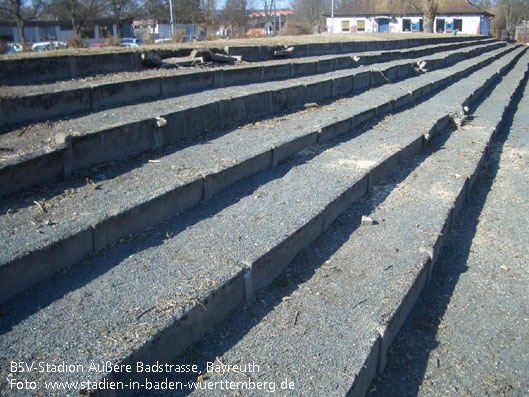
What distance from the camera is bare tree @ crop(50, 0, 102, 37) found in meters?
29.2

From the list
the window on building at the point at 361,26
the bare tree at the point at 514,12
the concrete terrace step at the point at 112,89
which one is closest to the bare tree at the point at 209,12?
the window on building at the point at 361,26

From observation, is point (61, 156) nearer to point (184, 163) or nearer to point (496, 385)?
point (184, 163)

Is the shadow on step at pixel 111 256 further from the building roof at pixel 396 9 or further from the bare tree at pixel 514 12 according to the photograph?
the bare tree at pixel 514 12

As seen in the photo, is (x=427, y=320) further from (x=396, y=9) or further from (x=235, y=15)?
(x=396, y=9)

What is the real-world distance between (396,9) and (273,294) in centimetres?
5148

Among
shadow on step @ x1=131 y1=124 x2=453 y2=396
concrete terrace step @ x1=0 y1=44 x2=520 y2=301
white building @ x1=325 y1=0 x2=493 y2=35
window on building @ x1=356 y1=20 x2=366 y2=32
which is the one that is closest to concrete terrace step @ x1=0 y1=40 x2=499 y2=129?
concrete terrace step @ x1=0 y1=44 x2=520 y2=301

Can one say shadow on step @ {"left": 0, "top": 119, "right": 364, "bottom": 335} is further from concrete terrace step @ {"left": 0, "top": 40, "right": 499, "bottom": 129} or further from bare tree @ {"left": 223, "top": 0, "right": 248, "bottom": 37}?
bare tree @ {"left": 223, "top": 0, "right": 248, "bottom": 37}

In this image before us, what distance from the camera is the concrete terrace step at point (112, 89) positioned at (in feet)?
14.1

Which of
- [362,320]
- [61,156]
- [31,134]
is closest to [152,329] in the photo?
[362,320]

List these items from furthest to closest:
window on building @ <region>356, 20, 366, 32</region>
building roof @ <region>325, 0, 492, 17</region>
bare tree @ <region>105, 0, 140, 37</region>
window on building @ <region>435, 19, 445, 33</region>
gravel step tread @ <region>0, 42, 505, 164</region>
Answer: window on building @ <region>356, 20, 366, 32</region> → window on building @ <region>435, 19, 445, 33</region> → building roof @ <region>325, 0, 492, 17</region> → bare tree @ <region>105, 0, 140, 37</region> → gravel step tread @ <region>0, 42, 505, 164</region>

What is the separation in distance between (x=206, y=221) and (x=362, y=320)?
53.3 inches

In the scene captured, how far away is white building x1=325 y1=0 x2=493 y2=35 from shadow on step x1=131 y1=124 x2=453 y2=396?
47.5 m

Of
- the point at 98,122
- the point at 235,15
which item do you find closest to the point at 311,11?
the point at 235,15

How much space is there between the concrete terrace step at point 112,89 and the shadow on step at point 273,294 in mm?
2897
